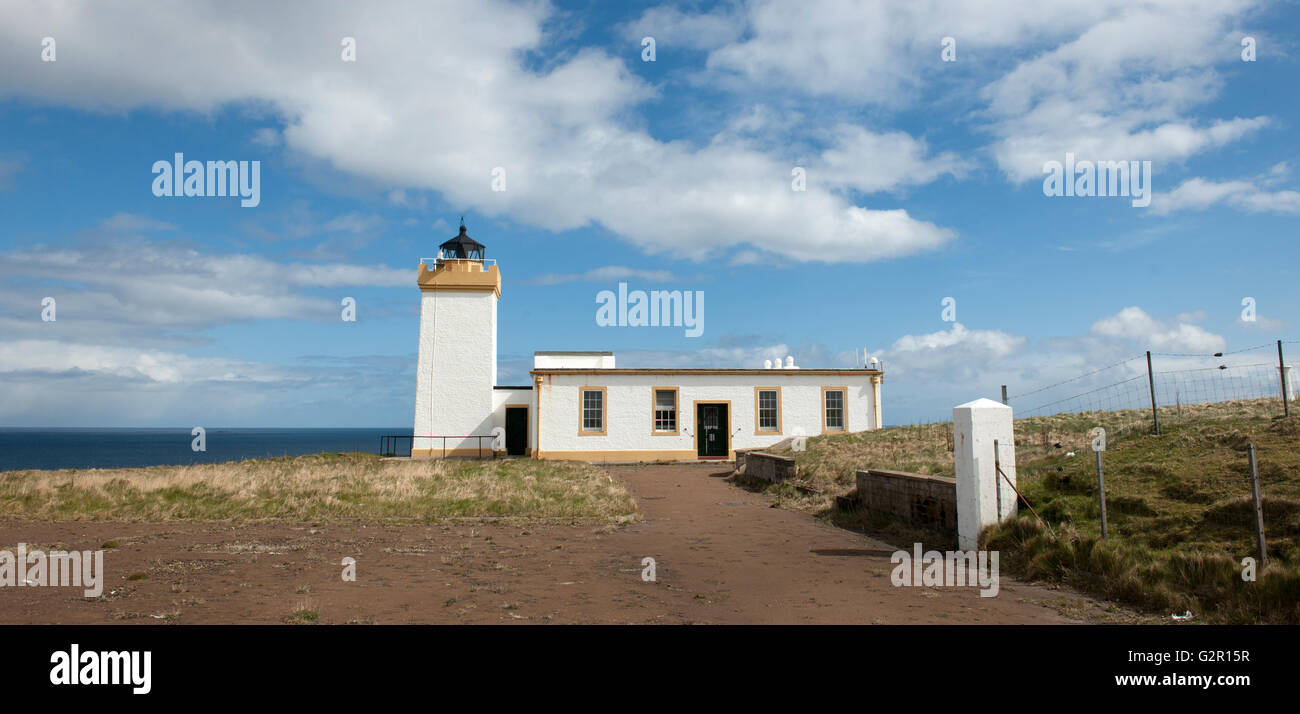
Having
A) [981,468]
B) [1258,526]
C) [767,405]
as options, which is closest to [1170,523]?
[1258,526]

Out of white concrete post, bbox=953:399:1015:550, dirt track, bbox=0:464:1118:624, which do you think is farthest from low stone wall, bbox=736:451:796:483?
white concrete post, bbox=953:399:1015:550

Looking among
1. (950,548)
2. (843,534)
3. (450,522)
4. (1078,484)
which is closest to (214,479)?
(450,522)

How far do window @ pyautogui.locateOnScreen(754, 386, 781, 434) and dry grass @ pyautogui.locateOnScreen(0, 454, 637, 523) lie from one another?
1012 centimetres

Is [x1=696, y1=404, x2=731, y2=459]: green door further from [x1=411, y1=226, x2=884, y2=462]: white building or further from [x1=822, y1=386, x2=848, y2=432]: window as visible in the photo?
[x1=822, y1=386, x2=848, y2=432]: window

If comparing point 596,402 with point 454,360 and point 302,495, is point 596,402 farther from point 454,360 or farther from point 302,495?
point 302,495

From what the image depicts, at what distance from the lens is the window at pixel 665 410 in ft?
86.7

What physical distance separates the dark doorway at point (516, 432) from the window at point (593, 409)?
2667 mm

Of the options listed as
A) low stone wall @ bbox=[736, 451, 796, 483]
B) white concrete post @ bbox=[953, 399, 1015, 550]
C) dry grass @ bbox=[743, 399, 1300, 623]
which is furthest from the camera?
low stone wall @ bbox=[736, 451, 796, 483]

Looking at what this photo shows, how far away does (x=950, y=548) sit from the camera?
29.8 feet

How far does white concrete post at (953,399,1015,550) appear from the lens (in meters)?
8.63

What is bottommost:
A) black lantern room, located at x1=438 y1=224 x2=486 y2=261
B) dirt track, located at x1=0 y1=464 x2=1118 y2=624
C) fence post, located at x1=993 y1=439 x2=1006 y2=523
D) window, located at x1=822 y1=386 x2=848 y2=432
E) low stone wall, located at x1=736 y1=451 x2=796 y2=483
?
dirt track, located at x1=0 y1=464 x2=1118 y2=624

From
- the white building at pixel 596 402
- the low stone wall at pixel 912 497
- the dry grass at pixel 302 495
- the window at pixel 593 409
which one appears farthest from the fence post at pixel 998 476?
the window at pixel 593 409

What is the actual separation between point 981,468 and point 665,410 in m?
18.2
